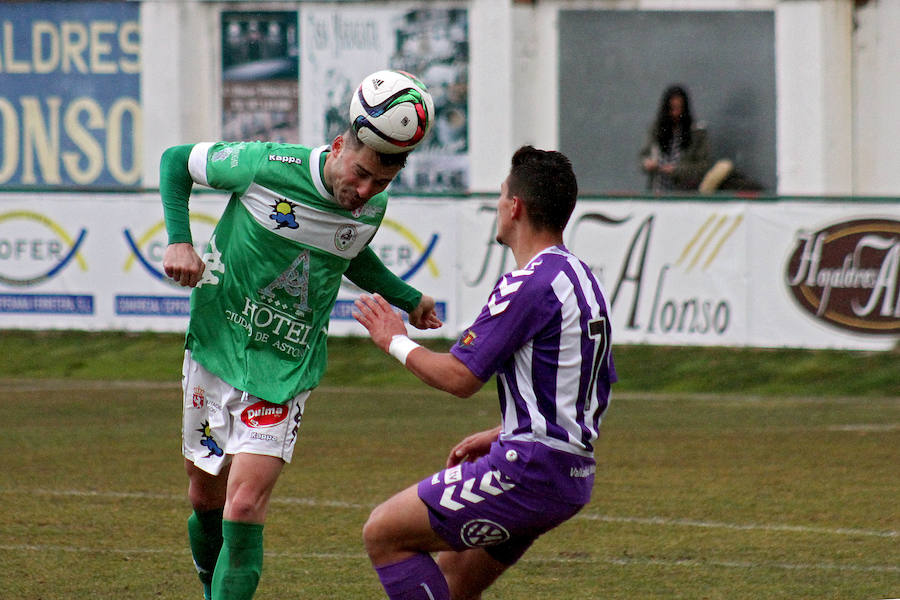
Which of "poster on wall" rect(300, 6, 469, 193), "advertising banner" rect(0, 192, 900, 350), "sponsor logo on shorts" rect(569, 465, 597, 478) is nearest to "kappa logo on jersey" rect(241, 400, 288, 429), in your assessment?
"sponsor logo on shorts" rect(569, 465, 597, 478)

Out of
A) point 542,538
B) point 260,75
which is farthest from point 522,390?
point 260,75

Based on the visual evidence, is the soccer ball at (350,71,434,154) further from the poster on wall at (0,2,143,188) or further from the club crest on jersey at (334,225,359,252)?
the poster on wall at (0,2,143,188)

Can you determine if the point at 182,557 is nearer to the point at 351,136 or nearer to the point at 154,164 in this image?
the point at 351,136

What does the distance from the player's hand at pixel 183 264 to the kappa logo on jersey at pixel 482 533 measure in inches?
59.3

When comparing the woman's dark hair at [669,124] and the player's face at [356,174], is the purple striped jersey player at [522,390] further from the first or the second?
the woman's dark hair at [669,124]

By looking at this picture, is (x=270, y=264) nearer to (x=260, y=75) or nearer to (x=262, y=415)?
(x=262, y=415)

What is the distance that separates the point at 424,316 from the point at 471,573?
4.06ft

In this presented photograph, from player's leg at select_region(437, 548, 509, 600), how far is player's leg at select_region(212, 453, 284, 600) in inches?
29.3

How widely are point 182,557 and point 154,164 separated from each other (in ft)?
58.0

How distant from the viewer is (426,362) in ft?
16.8

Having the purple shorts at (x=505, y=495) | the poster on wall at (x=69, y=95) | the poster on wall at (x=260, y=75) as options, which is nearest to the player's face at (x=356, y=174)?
the purple shorts at (x=505, y=495)

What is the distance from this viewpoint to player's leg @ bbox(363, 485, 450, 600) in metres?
5.21

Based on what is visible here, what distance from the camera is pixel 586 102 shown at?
2481 cm

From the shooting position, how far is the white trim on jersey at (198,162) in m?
6.25
